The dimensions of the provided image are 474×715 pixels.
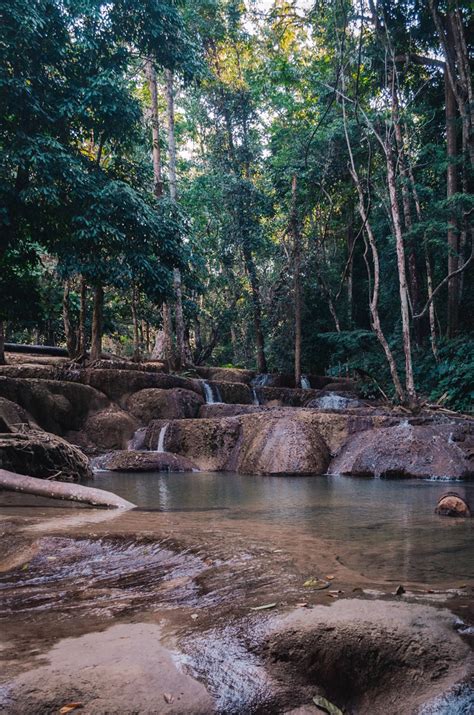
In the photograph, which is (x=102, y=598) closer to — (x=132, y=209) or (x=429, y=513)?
(x=429, y=513)

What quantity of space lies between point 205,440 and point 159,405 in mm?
2297

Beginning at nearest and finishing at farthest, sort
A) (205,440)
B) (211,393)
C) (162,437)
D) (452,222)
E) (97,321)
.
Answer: (205,440), (162,437), (97,321), (452,222), (211,393)

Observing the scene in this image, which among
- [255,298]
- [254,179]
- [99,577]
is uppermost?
[254,179]

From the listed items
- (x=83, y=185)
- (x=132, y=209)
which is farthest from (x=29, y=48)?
(x=132, y=209)

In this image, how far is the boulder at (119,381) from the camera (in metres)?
13.0

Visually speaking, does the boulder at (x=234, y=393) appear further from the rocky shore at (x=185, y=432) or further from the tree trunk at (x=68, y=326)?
the tree trunk at (x=68, y=326)

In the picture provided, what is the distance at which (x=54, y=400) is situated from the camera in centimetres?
1170

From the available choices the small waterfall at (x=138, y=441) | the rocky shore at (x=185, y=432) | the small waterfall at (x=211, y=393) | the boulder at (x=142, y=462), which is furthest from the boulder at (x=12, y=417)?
the small waterfall at (x=211, y=393)

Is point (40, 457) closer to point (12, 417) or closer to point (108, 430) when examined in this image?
point (12, 417)

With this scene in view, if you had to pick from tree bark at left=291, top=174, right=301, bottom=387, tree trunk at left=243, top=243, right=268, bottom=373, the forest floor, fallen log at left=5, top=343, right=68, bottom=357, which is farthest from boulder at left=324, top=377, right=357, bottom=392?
the forest floor

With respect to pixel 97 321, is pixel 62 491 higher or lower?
lower

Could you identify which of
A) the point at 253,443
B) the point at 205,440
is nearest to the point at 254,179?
the point at 205,440

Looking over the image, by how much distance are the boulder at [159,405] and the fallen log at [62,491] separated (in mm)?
7003

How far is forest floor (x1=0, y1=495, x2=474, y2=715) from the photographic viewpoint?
151cm
